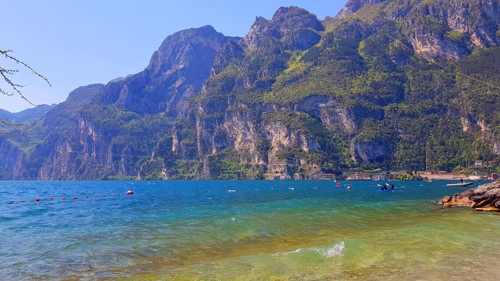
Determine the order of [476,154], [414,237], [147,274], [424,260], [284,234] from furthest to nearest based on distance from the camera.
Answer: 1. [476,154]
2. [284,234]
3. [414,237]
4. [424,260]
5. [147,274]

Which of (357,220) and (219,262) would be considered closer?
(219,262)

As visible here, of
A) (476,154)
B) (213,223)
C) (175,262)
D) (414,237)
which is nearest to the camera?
(175,262)

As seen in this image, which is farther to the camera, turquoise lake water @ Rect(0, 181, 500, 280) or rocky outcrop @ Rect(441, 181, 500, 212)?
rocky outcrop @ Rect(441, 181, 500, 212)

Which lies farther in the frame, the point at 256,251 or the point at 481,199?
the point at 481,199

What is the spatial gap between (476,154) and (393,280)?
218565mm

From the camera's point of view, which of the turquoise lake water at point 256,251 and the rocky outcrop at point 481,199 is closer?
the turquoise lake water at point 256,251

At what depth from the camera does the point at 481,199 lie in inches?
1642

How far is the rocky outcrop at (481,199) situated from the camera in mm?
39225

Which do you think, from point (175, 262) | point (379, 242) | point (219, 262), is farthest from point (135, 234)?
point (379, 242)

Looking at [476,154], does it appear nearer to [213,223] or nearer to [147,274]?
[213,223]

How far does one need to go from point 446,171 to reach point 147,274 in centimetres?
21880

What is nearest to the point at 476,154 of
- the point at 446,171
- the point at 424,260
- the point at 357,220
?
the point at 446,171

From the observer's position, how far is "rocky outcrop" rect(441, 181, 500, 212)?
39225mm

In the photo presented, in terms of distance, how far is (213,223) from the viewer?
30.1 meters
